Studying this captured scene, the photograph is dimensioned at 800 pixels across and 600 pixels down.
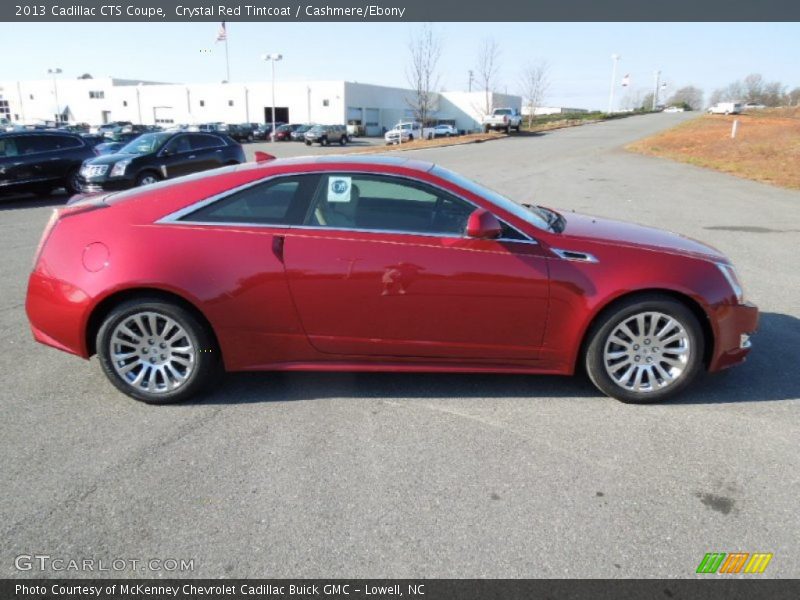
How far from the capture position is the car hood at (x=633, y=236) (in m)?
3.85

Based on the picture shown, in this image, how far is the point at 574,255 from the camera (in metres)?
3.70

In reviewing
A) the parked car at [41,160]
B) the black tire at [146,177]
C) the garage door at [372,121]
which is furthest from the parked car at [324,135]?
the black tire at [146,177]

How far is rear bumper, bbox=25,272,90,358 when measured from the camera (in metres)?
3.77

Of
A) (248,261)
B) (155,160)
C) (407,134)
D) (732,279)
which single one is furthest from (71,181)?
(407,134)

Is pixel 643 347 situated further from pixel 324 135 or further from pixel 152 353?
pixel 324 135

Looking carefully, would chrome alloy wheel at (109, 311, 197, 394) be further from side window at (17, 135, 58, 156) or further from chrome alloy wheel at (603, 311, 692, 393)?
side window at (17, 135, 58, 156)

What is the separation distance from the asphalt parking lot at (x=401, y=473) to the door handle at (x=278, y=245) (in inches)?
39.1

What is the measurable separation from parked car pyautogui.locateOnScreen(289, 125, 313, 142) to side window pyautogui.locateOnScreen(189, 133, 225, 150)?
1446 inches

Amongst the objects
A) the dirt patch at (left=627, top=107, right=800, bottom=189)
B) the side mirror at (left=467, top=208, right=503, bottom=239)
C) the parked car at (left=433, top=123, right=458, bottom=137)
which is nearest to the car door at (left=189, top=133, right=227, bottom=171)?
the side mirror at (left=467, top=208, right=503, bottom=239)

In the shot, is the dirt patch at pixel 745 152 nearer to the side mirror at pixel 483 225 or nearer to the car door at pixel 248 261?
the side mirror at pixel 483 225

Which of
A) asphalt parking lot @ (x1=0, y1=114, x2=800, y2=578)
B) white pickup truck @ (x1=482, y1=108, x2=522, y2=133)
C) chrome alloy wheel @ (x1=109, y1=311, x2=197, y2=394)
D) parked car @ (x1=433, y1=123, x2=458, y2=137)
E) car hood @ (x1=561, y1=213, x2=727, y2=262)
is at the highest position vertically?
white pickup truck @ (x1=482, y1=108, x2=522, y2=133)

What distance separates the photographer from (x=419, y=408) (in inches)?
151

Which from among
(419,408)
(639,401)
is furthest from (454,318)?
(639,401)

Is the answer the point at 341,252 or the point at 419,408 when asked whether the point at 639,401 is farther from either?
the point at 341,252
